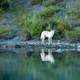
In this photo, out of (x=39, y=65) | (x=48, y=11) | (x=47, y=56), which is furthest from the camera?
(x=48, y=11)

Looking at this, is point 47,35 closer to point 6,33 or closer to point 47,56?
point 6,33

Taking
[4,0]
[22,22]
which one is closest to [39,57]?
[22,22]

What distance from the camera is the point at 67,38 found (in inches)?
1405

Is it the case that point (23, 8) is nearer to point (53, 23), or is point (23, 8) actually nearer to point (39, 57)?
point (53, 23)

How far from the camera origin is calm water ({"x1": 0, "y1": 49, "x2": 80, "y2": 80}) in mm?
21406

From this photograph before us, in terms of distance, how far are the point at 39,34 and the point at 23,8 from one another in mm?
8578

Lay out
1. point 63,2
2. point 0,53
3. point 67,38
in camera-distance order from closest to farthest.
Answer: point 0,53
point 67,38
point 63,2

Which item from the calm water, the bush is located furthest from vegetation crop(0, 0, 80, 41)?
the calm water

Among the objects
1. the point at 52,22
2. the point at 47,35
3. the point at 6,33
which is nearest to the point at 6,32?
the point at 6,33

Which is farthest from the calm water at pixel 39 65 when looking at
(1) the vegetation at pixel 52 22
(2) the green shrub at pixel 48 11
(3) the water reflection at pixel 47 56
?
(2) the green shrub at pixel 48 11

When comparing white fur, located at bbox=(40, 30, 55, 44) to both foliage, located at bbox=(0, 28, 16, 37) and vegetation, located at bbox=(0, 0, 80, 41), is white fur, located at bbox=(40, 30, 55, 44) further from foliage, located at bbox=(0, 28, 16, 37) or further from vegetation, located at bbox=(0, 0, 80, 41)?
foliage, located at bbox=(0, 28, 16, 37)

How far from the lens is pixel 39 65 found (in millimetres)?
24609

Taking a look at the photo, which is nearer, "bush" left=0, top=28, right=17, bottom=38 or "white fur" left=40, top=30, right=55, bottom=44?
"white fur" left=40, top=30, right=55, bottom=44

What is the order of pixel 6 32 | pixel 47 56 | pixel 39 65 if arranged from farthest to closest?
pixel 6 32
pixel 47 56
pixel 39 65
